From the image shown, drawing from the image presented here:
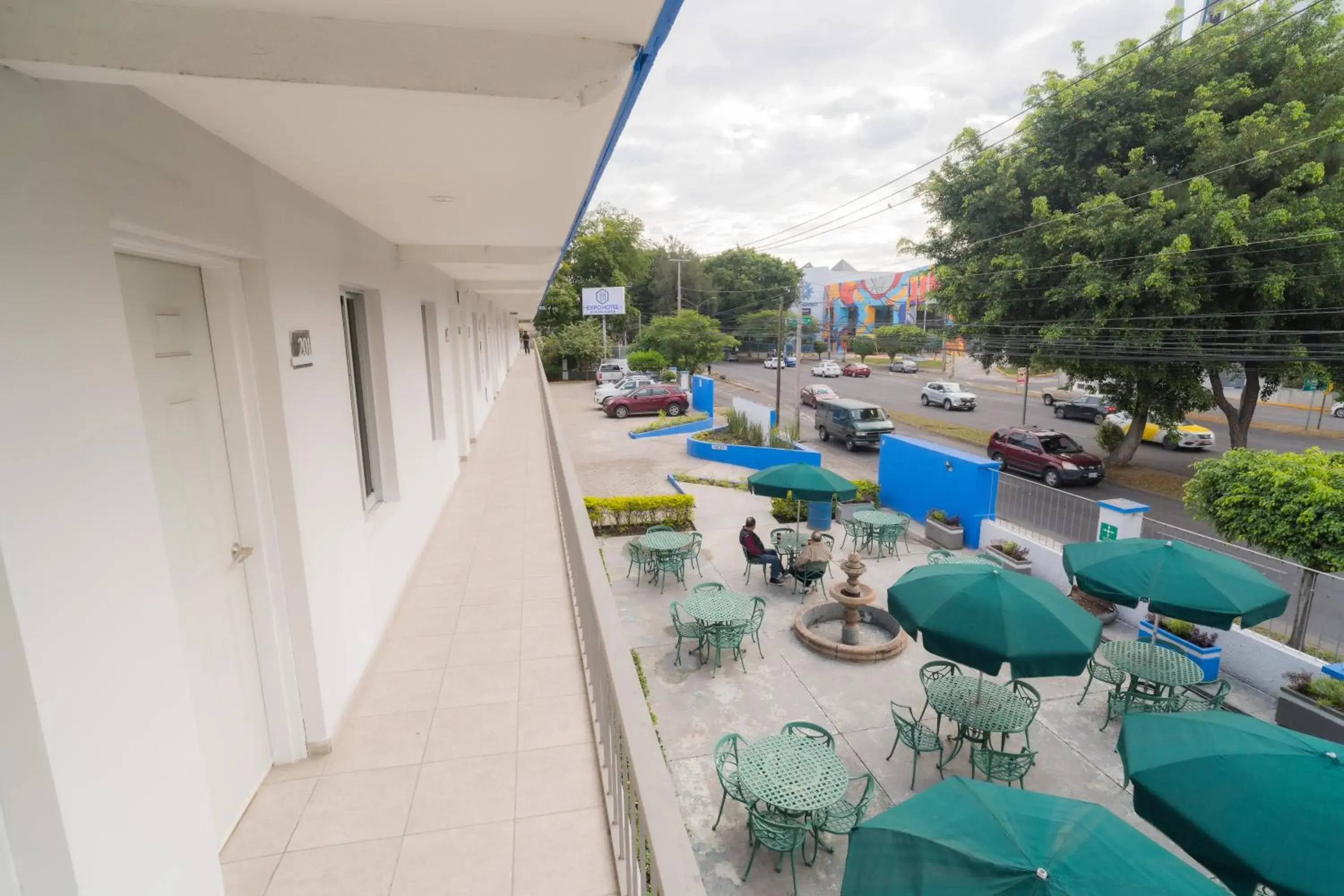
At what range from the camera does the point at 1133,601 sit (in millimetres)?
6102

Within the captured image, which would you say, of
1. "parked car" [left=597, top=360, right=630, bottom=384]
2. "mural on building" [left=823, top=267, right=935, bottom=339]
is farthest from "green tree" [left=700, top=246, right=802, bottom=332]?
"parked car" [left=597, top=360, right=630, bottom=384]

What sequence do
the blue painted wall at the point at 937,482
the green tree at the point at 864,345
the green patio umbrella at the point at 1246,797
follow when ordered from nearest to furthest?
the green patio umbrella at the point at 1246,797, the blue painted wall at the point at 937,482, the green tree at the point at 864,345

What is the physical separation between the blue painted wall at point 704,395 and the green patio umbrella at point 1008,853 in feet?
71.6

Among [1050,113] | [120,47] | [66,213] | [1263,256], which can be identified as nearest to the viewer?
[120,47]

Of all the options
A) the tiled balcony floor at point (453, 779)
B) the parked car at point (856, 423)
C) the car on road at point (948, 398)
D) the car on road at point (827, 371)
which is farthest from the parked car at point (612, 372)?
the tiled balcony floor at point (453, 779)

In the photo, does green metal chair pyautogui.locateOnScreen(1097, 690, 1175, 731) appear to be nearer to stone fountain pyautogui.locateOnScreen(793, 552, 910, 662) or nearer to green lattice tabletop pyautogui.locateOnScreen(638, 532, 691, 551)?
stone fountain pyautogui.locateOnScreen(793, 552, 910, 662)

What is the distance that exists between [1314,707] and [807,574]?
519 centimetres

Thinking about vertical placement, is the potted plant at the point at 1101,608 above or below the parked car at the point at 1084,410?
below

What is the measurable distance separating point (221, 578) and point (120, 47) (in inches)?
87.0

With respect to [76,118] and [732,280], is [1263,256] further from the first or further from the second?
[732,280]

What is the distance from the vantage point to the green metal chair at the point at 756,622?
7.33 metres

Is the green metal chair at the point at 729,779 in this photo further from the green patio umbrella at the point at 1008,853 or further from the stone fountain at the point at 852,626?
the stone fountain at the point at 852,626

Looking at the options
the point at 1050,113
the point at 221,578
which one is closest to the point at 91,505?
the point at 221,578

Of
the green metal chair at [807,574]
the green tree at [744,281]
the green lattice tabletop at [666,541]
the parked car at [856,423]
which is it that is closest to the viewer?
the green metal chair at [807,574]
